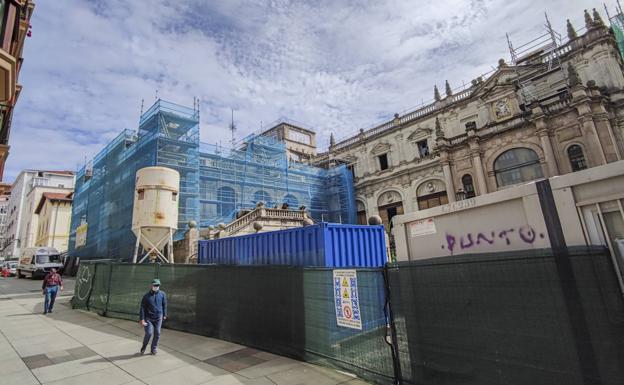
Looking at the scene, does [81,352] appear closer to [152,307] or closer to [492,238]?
[152,307]

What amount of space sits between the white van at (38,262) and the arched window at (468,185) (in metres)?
38.0

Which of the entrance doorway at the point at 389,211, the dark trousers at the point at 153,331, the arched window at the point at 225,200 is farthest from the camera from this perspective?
the entrance doorway at the point at 389,211

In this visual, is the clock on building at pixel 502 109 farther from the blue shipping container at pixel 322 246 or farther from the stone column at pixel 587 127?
the blue shipping container at pixel 322 246

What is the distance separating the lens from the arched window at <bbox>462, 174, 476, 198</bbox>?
90.8ft

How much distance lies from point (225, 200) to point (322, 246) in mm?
21542

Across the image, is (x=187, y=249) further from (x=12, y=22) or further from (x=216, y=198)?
(x=12, y=22)

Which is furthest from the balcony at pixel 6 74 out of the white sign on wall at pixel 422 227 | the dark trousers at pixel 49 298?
the dark trousers at pixel 49 298

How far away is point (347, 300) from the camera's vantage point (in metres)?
5.65

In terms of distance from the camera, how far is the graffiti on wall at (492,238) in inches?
181

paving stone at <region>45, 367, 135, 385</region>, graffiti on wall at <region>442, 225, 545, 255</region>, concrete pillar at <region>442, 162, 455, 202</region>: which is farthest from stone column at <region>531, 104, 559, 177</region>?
paving stone at <region>45, 367, 135, 385</region>

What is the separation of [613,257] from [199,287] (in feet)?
28.3

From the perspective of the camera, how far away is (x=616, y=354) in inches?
121

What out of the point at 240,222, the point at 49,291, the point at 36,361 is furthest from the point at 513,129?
the point at 49,291

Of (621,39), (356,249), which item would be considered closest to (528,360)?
(356,249)
